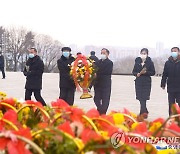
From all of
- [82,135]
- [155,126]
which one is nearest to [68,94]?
[155,126]

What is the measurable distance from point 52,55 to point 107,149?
62.8 m

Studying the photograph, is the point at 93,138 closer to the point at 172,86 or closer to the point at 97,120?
the point at 97,120

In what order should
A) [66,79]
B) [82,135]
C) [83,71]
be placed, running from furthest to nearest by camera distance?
[83,71]
[66,79]
[82,135]

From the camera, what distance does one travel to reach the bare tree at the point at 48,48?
6412cm

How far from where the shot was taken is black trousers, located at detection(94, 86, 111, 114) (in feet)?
28.4

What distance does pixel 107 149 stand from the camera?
208 centimetres

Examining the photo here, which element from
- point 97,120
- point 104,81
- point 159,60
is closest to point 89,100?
point 104,81

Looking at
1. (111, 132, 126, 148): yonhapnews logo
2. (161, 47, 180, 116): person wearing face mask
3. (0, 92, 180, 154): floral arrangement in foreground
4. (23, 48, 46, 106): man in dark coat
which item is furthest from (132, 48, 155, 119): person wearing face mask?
(111, 132, 126, 148): yonhapnews logo

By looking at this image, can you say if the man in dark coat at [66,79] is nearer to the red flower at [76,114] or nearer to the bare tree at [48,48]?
the red flower at [76,114]

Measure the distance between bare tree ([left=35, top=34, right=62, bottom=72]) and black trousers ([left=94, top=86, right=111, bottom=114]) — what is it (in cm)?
5379

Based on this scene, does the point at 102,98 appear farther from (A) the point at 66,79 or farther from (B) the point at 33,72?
(B) the point at 33,72

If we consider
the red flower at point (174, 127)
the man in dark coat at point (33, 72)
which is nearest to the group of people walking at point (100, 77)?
the man in dark coat at point (33, 72)

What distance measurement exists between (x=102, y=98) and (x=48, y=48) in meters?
58.8

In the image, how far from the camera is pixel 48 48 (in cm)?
6681
